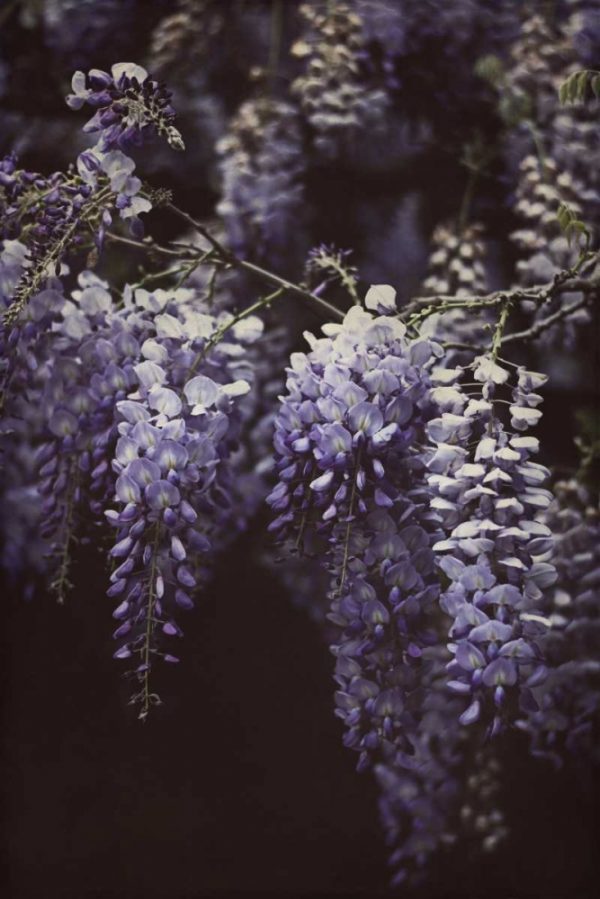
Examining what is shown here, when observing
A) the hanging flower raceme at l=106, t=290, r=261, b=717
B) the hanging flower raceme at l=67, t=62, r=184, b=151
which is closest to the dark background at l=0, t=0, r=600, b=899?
the hanging flower raceme at l=106, t=290, r=261, b=717

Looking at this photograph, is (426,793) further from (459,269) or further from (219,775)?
(459,269)

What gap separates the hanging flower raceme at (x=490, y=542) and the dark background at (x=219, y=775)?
57 centimetres

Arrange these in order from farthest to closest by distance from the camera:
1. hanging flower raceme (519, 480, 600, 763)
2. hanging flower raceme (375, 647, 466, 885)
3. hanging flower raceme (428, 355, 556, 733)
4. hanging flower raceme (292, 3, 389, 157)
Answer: hanging flower raceme (292, 3, 389, 157) → hanging flower raceme (375, 647, 466, 885) → hanging flower raceme (519, 480, 600, 763) → hanging flower raceme (428, 355, 556, 733)

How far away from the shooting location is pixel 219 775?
5.01ft

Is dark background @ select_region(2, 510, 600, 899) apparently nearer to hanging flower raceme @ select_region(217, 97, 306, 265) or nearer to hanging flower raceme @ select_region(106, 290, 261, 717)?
hanging flower raceme @ select_region(106, 290, 261, 717)

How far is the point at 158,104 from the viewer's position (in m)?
1.00

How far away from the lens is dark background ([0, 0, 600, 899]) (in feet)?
4.80

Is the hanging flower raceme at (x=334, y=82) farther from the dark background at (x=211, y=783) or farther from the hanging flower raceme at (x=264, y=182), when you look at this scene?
the dark background at (x=211, y=783)

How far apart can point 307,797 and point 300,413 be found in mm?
731

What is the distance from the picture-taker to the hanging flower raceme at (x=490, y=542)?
0.93 metres

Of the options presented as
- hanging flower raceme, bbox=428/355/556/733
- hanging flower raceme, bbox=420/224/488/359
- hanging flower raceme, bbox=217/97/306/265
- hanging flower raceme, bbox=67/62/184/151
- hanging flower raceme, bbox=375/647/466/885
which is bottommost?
hanging flower raceme, bbox=375/647/466/885

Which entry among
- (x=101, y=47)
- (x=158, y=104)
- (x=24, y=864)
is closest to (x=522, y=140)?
(x=101, y=47)

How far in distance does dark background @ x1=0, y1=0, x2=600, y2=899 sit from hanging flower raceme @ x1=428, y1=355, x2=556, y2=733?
1.88 ft

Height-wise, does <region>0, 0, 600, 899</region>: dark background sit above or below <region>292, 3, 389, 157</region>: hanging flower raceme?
below
